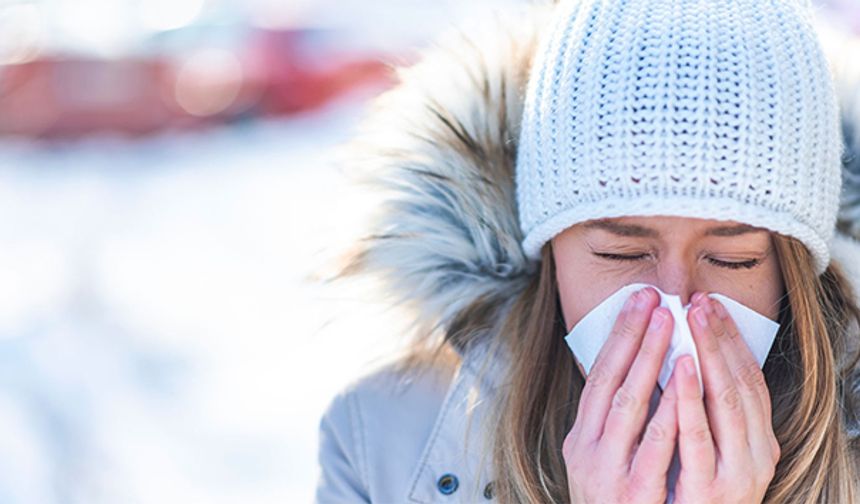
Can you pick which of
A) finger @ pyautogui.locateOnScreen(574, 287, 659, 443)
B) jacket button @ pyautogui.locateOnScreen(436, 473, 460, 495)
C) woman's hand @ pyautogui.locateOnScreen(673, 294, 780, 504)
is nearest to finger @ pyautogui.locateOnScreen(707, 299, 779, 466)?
woman's hand @ pyautogui.locateOnScreen(673, 294, 780, 504)

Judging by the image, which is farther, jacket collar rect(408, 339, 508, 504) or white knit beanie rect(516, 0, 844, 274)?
jacket collar rect(408, 339, 508, 504)

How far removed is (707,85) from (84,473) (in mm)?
2654

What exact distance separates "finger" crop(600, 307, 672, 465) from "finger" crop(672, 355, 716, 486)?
4 centimetres

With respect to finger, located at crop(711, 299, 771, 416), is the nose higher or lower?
higher

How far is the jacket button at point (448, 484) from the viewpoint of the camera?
2.05 metres

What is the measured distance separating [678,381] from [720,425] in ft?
0.32

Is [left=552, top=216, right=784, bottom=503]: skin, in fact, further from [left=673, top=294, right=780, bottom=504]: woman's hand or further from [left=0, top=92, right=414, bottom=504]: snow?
[left=0, top=92, right=414, bottom=504]: snow

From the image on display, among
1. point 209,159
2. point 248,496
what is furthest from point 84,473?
point 209,159

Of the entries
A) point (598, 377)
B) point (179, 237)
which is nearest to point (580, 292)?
point (598, 377)

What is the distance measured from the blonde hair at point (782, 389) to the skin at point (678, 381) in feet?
0.24

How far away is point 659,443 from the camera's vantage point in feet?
5.51

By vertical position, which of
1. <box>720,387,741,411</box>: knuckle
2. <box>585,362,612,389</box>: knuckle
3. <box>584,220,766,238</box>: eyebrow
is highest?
<box>584,220,766,238</box>: eyebrow

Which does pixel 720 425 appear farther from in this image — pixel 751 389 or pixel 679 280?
pixel 679 280

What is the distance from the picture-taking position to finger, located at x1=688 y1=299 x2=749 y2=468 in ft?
5.54
